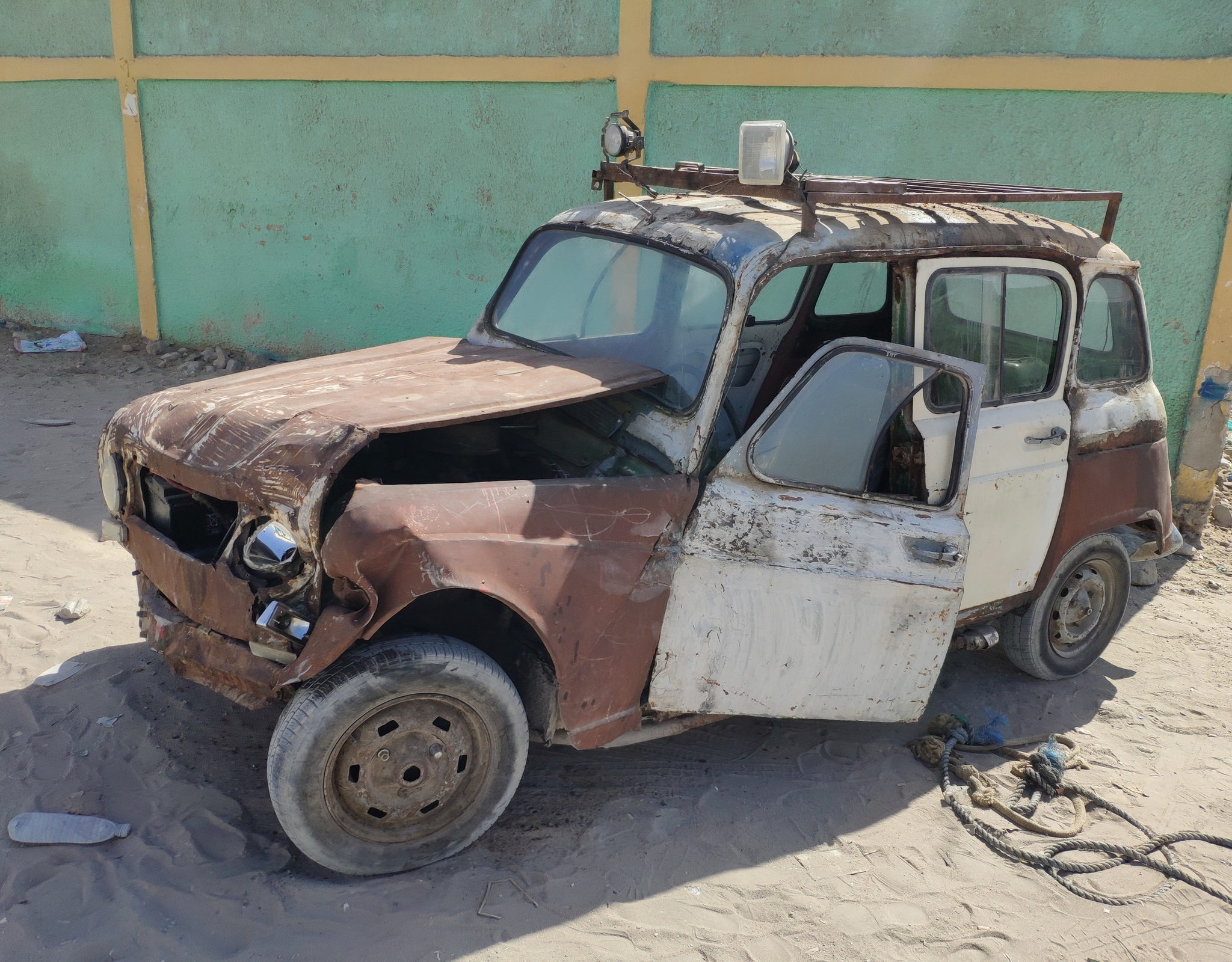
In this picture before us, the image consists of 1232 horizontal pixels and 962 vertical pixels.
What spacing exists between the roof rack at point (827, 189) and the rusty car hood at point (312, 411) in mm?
752

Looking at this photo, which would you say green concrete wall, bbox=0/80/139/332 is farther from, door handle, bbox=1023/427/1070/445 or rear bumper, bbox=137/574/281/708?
door handle, bbox=1023/427/1070/445

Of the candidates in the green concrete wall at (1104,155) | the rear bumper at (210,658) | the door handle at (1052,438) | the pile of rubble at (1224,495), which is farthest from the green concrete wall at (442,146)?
the rear bumper at (210,658)

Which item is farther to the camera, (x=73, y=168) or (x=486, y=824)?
(x=73, y=168)

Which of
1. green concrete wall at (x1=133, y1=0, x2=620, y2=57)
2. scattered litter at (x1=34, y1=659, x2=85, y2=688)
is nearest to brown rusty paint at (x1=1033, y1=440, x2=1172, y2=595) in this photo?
scattered litter at (x1=34, y1=659, x2=85, y2=688)

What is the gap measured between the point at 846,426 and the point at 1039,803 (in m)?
1.57

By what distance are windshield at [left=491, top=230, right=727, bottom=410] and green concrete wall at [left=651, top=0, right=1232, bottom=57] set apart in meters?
3.03

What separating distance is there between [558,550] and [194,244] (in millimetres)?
7596

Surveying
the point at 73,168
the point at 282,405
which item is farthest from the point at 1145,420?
the point at 73,168

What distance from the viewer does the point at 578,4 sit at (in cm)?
693

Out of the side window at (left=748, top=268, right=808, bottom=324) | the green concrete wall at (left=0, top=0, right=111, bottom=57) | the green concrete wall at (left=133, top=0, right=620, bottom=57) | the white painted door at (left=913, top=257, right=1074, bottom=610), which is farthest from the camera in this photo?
the green concrete wall at (left=0, top=0, right=111, bottom=57)

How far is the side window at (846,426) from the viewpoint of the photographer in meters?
3.29

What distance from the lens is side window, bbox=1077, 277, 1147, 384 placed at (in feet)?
13.6

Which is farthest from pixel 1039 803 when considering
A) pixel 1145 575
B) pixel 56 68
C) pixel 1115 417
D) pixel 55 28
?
pixel 55 28

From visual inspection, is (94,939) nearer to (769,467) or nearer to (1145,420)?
(769,467)
